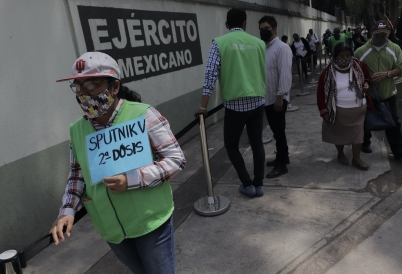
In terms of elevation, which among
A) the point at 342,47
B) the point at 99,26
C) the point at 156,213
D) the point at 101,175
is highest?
the point at 99,26

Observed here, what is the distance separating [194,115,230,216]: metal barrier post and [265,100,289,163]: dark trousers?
1.10 metres

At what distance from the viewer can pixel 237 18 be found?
3402 millimetres

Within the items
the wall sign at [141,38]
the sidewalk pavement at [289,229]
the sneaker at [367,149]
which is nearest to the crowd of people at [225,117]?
the sneaker at [367,149]

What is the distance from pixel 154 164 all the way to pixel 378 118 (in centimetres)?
339

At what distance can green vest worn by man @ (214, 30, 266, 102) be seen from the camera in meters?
3.26

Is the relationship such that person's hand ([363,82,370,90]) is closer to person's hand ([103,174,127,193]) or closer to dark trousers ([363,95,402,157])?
dark trousers ([363,95,402,157])

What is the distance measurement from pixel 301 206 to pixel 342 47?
6.07 ft

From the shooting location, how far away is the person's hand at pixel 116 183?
143cm

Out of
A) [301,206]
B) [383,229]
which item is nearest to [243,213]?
[301,206]

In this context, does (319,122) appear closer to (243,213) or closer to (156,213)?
(243,213)

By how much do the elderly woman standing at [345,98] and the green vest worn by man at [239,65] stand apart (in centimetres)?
113

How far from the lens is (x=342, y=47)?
3812 millimetres

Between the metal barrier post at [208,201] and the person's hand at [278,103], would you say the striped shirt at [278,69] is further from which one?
the metal barrier post at [208,201]

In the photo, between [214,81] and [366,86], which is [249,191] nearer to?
[214,81]
